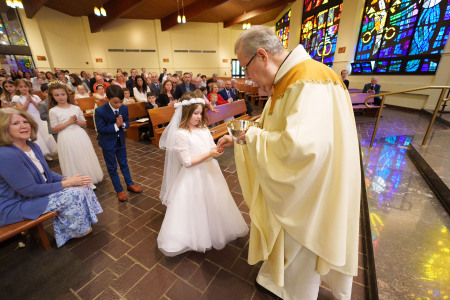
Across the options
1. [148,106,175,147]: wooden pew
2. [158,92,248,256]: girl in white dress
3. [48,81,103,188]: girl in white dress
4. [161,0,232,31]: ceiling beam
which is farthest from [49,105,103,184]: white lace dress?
[161,0,232,31]: ceiling beam

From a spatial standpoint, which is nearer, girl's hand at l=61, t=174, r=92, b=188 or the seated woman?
the seated woman

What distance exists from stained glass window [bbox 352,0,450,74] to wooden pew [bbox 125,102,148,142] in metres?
9.46

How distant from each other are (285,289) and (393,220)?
5.01ft

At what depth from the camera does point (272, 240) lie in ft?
4.46

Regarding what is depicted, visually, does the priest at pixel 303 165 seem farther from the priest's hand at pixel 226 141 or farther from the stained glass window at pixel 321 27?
the stained glass window at pixel 321 27

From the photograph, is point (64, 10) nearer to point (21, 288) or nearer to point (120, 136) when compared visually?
point (120, 136)

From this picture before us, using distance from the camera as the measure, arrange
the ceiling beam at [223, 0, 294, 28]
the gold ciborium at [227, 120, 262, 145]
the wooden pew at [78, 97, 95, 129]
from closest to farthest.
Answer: the gold ciborium at [227, 120, 262, 145] < the wooden pew at [78, 97, 95, 129] < the ceiling beam at [223, 0, 294, 28]

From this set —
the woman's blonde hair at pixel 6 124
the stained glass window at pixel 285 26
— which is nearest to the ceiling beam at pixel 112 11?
the stained glass window at pixel 285 26

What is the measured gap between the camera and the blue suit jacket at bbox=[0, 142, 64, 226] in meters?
1.71

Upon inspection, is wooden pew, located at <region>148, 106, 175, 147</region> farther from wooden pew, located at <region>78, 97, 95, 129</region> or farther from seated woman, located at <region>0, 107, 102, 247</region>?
wooden pew, located at <region>78, 97, 95, 129</region>

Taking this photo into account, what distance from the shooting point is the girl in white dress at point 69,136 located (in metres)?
2.93

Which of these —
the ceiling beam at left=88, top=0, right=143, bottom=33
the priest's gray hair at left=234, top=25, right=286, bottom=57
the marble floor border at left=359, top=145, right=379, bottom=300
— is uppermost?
the ceiling beam at left=88, top=0, right=143, bottom=33

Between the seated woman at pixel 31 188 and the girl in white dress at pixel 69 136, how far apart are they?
99 cm

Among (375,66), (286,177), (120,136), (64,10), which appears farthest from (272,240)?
(64,10)
